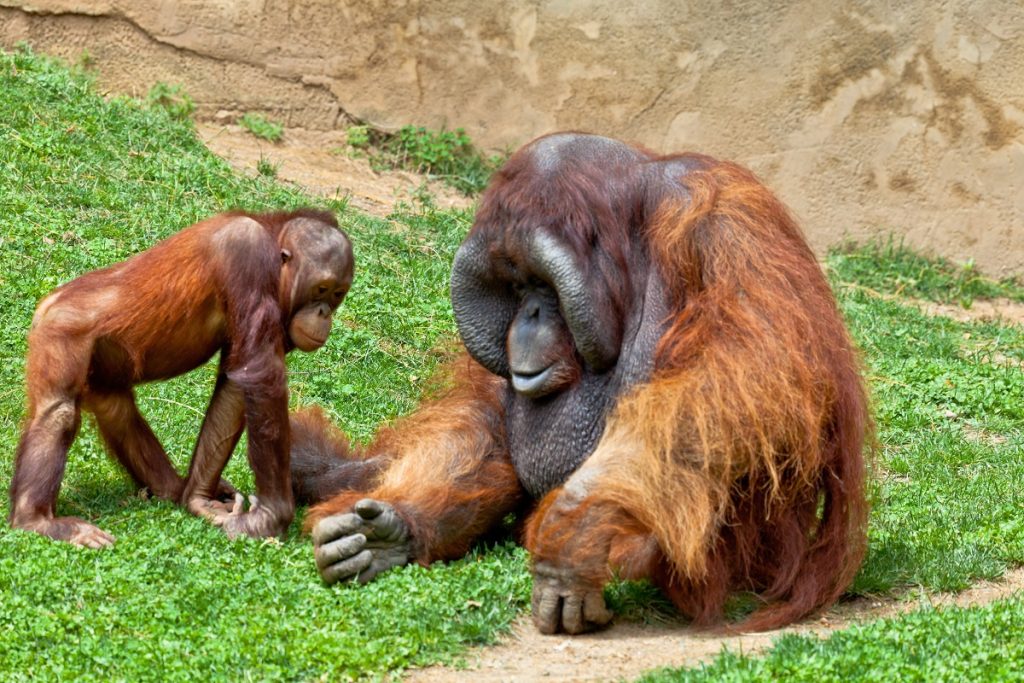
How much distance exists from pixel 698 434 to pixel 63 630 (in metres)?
1.58

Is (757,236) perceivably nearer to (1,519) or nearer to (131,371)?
(131,371)

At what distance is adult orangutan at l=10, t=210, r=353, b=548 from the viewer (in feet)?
14.1

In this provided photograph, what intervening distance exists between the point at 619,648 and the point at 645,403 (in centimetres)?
60

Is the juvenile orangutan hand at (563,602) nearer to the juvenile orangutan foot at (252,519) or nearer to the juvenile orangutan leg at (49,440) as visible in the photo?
the juvenile orangutan foot at (252,519)

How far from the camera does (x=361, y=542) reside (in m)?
3.97

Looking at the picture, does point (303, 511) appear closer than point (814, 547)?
No

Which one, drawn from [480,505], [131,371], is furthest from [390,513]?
[131,371]

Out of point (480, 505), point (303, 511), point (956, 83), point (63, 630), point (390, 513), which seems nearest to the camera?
point (63, 630)

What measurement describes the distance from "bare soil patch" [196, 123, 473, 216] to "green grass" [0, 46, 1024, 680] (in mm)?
262

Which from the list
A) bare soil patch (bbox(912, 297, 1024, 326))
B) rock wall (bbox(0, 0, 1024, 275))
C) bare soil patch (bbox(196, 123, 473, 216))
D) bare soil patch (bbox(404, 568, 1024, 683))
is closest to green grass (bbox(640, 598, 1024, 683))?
bare soil patch (bbox(404, 568, 1024, 683))

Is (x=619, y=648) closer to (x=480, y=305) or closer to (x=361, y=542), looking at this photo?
(x=361, y=542)

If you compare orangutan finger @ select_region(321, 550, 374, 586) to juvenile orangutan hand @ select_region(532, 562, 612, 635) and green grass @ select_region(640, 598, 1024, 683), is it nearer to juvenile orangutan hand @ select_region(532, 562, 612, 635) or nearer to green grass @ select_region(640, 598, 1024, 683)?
juvenile orangutan hand @ select_region(532, 562, 612, 635)

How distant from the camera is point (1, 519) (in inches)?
169

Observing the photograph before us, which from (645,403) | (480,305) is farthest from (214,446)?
(645,403)
